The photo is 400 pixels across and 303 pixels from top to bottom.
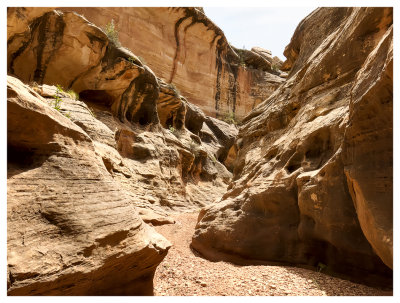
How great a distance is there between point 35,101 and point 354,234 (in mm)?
4861

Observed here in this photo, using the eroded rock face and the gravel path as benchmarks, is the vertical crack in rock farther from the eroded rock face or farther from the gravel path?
the gravel path

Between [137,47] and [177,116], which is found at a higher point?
[137,47]

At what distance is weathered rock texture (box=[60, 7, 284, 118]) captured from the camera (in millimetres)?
20297

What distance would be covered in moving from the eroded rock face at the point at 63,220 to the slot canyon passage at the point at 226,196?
0.01 meters

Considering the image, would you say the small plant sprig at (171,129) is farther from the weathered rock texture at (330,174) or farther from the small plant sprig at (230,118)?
the small plant sprig at (230,118)

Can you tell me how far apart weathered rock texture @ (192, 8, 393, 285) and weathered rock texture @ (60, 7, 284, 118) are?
16.7 metres

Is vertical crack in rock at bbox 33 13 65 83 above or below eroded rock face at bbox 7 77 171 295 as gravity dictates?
above

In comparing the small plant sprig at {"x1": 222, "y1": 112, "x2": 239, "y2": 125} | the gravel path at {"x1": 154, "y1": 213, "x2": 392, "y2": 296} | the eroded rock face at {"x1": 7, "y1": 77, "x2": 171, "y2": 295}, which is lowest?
the gravel path at {"x1": 154, "y1": 213, "x2": 392, "y2": 296}

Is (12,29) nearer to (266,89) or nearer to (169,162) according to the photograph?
(169,162)

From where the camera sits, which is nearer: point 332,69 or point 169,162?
point 332,69

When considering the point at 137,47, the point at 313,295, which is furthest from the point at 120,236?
the point at 137,47

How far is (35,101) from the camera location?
3.12 metres

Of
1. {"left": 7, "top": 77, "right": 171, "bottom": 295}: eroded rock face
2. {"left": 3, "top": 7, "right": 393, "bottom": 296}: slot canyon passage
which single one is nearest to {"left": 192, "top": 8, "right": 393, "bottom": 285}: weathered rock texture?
{"left": 3, "top": 7, "right": 393, "bottom": 296}: slot canyon passage

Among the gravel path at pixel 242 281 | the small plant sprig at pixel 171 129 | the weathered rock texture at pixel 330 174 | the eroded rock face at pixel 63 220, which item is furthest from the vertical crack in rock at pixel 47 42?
the gravel path at pixel 242 281
